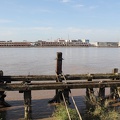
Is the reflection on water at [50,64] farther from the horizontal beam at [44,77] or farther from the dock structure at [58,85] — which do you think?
the dock structure at [58,85]

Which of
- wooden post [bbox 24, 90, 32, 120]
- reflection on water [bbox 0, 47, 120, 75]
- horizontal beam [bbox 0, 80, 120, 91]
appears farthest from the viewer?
reflection on water [bbox 0, 47, 120, 75]

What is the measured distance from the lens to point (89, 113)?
11094mm

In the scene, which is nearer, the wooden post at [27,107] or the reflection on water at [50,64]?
the wooden post at [27,107]

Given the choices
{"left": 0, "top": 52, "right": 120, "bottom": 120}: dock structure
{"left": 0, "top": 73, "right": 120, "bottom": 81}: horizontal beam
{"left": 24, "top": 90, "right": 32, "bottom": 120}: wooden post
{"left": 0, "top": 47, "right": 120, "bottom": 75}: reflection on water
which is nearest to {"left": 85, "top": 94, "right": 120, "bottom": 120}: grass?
{"left": 0, "top": 52, "right": 120, "bottom": 120}: dock structure

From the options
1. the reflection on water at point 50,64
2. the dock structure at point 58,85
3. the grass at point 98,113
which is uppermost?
the dock structure at point 58,85

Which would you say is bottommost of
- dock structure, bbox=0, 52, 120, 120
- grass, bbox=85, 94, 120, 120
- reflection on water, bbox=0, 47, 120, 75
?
reflection on water, bbox=0, 47, 120, 75

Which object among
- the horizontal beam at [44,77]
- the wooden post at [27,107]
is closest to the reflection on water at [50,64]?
the horizontal beam at [44,77]

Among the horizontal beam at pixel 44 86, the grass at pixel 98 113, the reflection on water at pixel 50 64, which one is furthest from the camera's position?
the reflection on water at pixel 50 64

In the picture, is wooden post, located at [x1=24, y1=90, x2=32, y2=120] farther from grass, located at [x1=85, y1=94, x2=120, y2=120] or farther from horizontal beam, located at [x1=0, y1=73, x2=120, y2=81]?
grass, located at [x1=85, y1=94, x2=120, y2=120]

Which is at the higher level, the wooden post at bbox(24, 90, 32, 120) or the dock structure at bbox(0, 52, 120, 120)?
the dock structure at bbox(0, 52, 120, 120)

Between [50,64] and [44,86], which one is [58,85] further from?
[50,64]

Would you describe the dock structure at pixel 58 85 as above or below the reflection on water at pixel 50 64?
A: above

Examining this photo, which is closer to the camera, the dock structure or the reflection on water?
the dock structure

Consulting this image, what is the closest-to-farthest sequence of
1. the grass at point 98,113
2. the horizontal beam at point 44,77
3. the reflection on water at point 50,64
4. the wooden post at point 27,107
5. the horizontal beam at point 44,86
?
the grass at point 98,113 < the horizontal beam at point 44,86 < the wooden post at point 27,107 < the horizontal beam at point 44,77 < the reflection on water at point 50,64
